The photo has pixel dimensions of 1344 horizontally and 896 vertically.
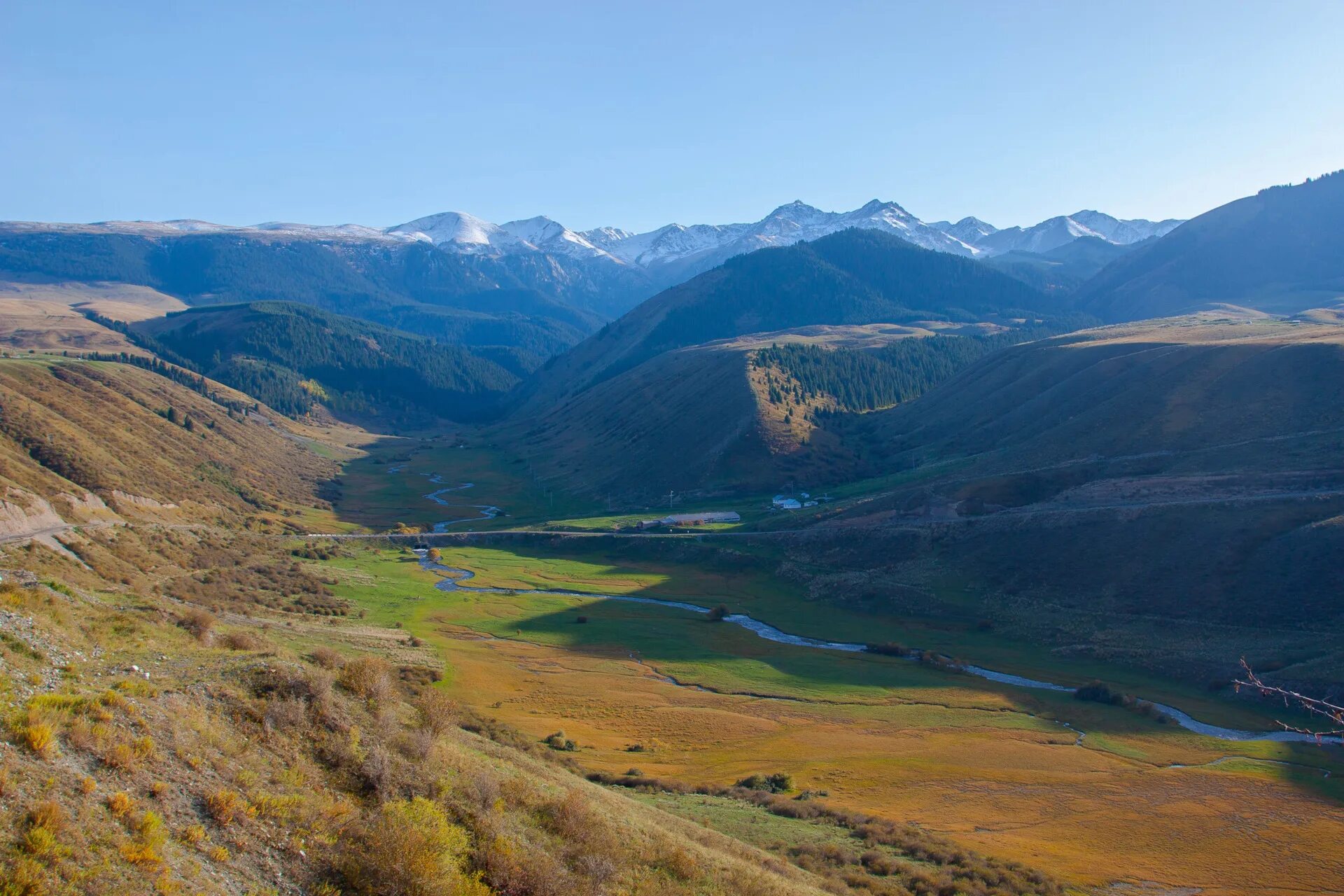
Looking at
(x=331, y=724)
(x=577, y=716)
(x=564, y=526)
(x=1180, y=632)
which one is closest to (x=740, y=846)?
(x=331, y=724)

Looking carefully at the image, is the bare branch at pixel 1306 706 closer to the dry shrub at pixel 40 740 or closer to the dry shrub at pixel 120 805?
the dry shrub at pixel 120 805

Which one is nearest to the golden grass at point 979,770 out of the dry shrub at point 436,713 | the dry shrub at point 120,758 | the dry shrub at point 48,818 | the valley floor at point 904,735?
the valley floor at point 904,735

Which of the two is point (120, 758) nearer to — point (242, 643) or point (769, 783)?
point (242, 643)

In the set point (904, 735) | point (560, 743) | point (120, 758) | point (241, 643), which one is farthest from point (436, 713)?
point (904, 735)

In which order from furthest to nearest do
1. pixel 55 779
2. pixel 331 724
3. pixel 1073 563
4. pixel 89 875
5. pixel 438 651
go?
pixel 1073 563, pixel 438 651, pixel 331 724, pixel 55 779, pixel 89 875

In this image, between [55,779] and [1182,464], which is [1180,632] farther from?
[55,779]

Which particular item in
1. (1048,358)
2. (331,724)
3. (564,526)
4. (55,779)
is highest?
(1048,358)

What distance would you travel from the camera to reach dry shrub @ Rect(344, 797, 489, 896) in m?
19.5

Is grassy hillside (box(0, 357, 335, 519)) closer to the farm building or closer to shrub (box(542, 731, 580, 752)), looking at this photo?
shrub (box(542, 731, 580, 752))

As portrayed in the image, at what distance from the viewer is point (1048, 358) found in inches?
6983

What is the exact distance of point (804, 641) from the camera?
3450 inches

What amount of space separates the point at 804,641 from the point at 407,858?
71.4 m

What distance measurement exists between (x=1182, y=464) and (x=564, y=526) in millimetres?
90845

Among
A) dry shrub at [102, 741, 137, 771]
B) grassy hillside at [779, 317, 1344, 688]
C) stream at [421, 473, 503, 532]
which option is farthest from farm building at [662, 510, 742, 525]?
dry shrub at [102, 741, 137, 771]
